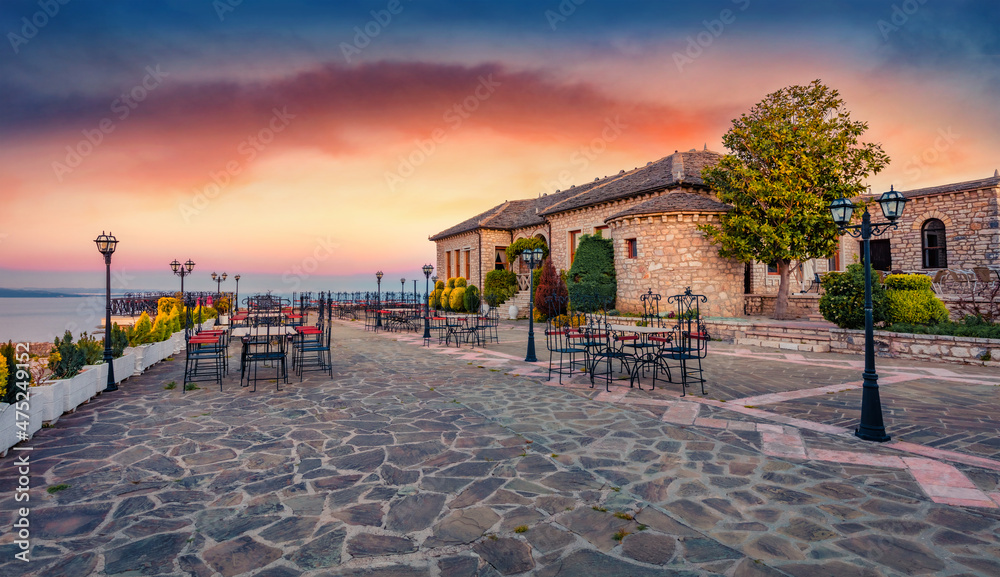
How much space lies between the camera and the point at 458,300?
26656 mm

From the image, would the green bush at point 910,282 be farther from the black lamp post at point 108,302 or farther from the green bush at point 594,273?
the black lamp post at point 108,302

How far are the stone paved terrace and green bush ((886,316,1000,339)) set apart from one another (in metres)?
3.16

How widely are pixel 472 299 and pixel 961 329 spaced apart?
1983cm

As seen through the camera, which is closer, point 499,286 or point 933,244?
point 933,244

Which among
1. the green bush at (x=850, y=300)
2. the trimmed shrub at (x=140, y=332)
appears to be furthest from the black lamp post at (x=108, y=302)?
the green bush at (x=850, y=300)

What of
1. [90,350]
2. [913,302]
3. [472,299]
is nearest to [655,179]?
[913,302]

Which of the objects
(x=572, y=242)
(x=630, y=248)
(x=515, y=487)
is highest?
(x=572, y=242)

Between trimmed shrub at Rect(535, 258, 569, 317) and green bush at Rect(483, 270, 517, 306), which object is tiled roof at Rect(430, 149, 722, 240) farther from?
trimmed shrub at Rect(535, 258, 569, 317)

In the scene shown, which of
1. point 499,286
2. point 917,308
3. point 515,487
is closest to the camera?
point 515,487

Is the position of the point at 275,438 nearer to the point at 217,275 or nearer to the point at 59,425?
the point at 59,425

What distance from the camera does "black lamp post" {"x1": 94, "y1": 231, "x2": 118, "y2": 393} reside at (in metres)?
7.17

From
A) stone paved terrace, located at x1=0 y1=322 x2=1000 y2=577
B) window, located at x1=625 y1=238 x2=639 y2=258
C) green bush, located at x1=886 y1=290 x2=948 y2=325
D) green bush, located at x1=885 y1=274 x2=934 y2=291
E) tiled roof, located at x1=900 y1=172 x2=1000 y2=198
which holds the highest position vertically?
tiled roof, located at x1=900 y1=172 x2=1000 y2=198

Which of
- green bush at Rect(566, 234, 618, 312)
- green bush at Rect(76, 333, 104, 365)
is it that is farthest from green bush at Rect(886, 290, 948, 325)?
green bush at Rect(76, 333, 104, 365)

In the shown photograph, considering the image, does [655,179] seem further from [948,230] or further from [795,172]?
[948,230]
